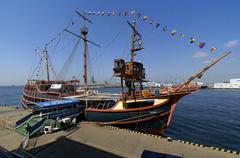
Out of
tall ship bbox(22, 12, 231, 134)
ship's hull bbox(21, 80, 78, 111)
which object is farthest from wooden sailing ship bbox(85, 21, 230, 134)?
ship's hull bbox(21, 80, 78, 111)

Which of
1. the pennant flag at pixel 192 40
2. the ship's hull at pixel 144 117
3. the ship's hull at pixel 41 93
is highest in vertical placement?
the pennant flag at pixel 192 40

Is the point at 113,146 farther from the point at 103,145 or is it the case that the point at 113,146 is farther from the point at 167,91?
the point at 167,91

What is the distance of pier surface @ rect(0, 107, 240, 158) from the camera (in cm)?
1118

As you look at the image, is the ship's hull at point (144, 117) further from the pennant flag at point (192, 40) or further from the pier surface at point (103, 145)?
the pennant flag at point (192, 40)

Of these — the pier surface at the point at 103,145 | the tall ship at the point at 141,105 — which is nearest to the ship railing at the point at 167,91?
the tall ship at the point at 141,105

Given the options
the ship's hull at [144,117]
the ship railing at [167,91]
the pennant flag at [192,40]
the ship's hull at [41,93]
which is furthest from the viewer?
the ship's hull at [41,93]

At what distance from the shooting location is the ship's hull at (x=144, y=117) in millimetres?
18109

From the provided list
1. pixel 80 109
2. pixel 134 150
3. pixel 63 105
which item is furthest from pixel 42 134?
pixel 134 150

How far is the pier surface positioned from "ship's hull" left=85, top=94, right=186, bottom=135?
2.75m

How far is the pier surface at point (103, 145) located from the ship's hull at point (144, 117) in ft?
9.03

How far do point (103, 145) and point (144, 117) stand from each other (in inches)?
283

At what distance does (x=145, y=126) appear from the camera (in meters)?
18.8

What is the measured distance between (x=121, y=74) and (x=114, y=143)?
8000mm

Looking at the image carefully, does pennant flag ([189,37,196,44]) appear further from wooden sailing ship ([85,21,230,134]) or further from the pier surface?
the pier surface
